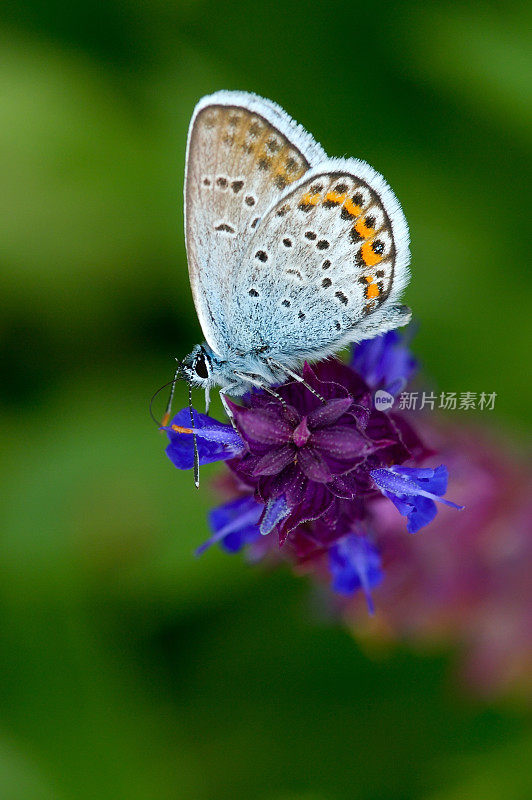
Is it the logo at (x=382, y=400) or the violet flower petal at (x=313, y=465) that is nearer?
the violet flower petal at (x=313, y=465)

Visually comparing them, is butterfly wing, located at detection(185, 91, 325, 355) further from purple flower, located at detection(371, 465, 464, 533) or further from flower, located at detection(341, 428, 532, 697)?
flower, located at detection(341, 428, 532, 697)

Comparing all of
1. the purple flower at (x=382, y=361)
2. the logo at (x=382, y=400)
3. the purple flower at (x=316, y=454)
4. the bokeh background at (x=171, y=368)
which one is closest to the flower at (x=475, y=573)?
the bokeh background at (x=171, y=368)

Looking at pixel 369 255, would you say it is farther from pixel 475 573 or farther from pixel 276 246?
pixel 475 573

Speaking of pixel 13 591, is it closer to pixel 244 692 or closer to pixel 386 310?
pixel 244 692

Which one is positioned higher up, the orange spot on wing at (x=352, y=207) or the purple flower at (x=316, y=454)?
the orange spot on wing at (x=352, y=207)

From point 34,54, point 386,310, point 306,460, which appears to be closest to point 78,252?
point 34,54

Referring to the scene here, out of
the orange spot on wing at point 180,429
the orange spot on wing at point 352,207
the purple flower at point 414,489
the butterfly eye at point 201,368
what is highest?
the orange spot on wing at point 352,207

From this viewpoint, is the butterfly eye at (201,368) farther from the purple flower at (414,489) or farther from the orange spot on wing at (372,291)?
the purple flower at (414,489)
